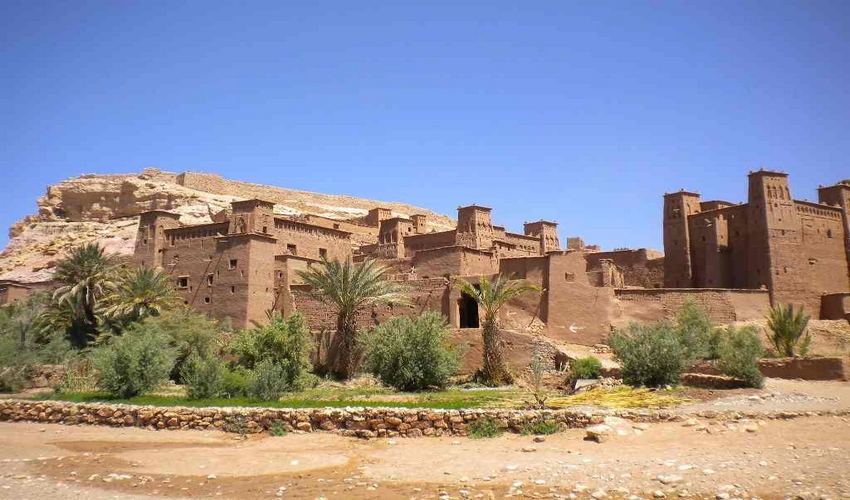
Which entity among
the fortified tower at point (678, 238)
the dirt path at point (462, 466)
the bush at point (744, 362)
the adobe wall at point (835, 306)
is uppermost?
the fortified tower at point (678, 238)

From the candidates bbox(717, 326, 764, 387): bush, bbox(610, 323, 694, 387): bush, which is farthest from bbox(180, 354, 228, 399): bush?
bbox(717, 326, 764, 387): bush

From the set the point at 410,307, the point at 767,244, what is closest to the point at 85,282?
the point at 410,307

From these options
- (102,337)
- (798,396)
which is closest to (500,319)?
(798,396)

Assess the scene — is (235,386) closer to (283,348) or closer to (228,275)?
(283,348)

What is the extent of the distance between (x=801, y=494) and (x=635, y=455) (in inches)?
113

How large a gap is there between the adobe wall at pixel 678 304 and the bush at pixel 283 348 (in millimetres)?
12812

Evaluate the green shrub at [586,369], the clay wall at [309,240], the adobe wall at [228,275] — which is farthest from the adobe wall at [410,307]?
the green shrub at [586,369]

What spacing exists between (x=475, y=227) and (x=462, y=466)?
27.9m

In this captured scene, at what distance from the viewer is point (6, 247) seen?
53688 millimetres

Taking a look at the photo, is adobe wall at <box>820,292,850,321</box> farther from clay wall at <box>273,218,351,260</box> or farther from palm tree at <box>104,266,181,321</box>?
palm tree at <box>104,266,181,321</box>

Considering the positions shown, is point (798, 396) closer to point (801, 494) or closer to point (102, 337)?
point (801, 494)

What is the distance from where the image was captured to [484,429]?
14305 millimetres

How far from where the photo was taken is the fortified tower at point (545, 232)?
44906 millimetres

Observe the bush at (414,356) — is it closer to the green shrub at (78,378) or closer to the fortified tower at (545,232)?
the green shrub at (78,378)
